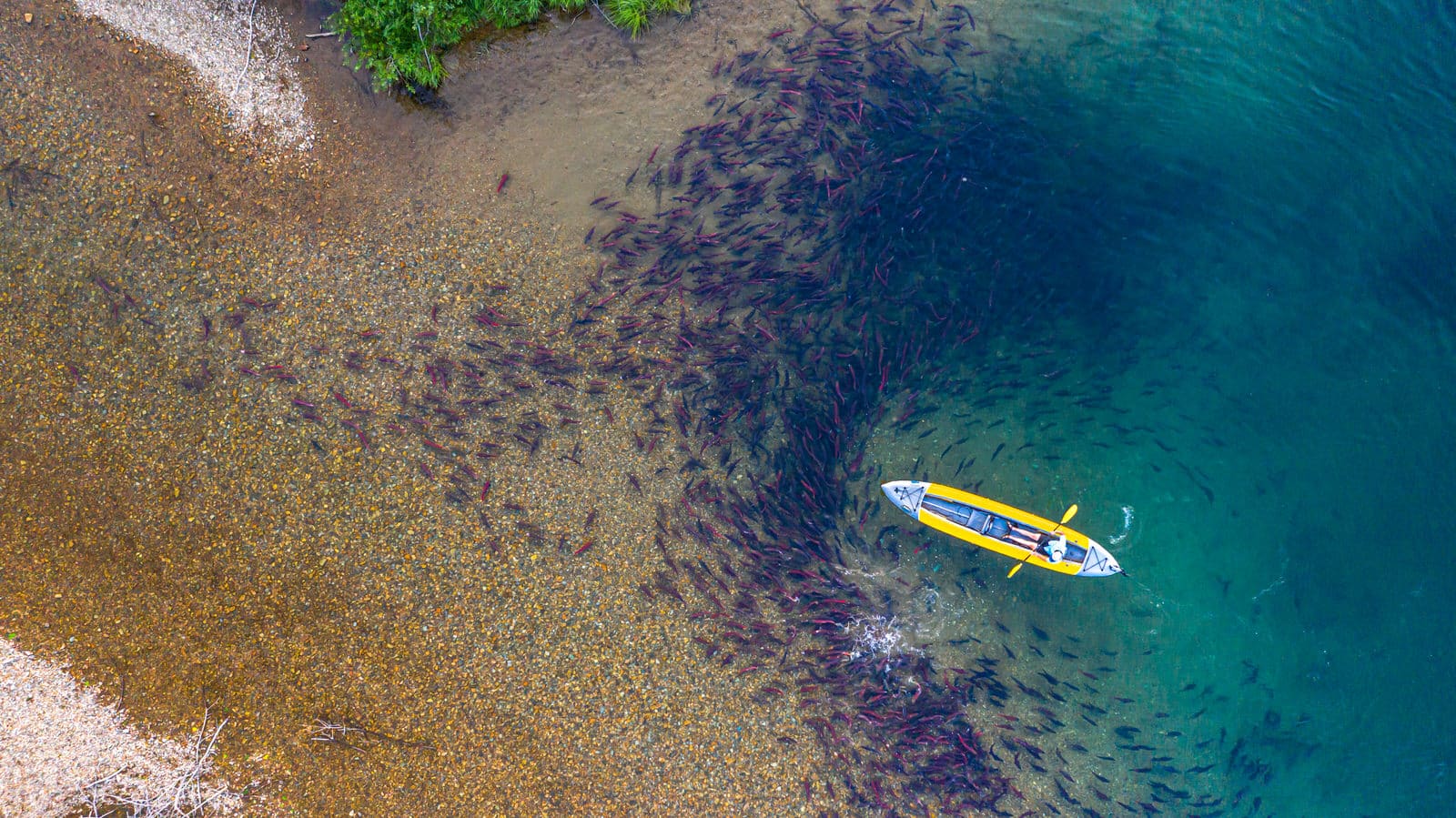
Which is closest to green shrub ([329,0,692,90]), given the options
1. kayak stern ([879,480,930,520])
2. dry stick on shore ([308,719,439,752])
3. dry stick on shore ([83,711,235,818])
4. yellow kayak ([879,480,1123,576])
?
kayak stern ([879,480,930,520])

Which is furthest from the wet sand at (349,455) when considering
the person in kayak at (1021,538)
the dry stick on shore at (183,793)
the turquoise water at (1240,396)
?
the turquoise water at (1240,396)

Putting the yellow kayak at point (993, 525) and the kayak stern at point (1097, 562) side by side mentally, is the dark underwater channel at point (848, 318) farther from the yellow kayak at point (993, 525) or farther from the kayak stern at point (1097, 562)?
the kayak stern at point (1097, 562)

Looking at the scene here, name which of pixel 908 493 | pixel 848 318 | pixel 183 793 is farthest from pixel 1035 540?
pixel 183 793

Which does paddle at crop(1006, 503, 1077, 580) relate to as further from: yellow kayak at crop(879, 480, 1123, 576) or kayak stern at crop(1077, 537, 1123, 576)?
kayak stern at crop(1077, 537, 1123, 576)

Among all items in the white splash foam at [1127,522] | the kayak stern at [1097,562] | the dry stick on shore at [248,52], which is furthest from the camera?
the white splash foam at [1127,522]

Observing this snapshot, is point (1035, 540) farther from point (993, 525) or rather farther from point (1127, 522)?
point (1127, 522)

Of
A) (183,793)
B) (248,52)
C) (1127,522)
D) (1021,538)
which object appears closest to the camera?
(248,52)

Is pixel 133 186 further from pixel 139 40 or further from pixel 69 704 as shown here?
pixel 69 704
